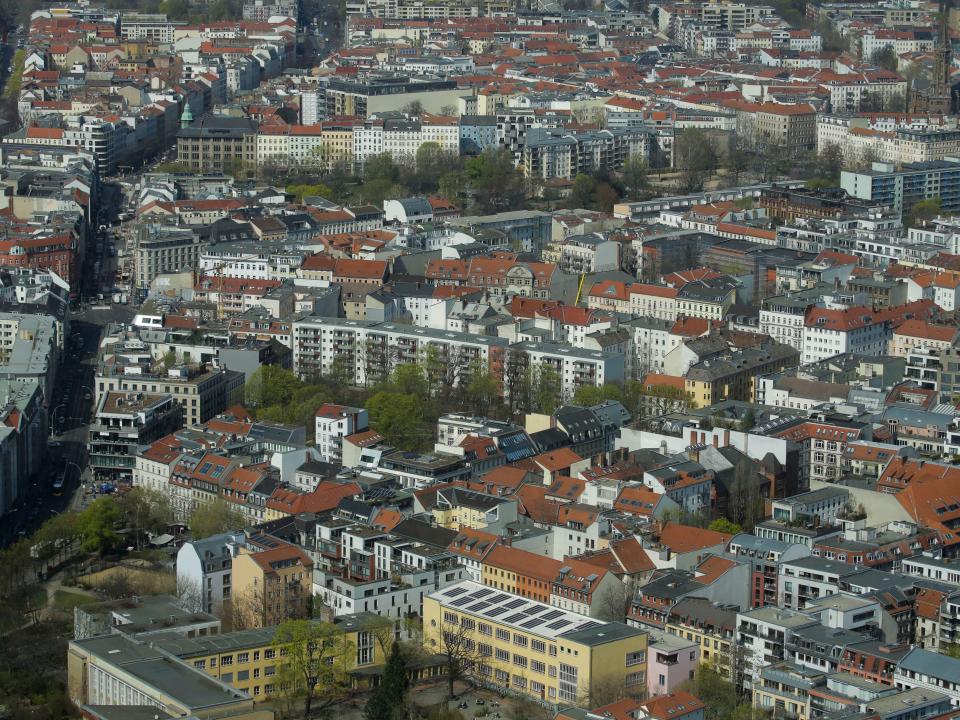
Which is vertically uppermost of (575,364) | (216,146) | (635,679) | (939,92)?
(939,92)

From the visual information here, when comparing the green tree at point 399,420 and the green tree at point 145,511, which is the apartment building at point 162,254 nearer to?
the green tree at point 399,420

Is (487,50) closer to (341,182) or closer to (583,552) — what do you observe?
(341,182)

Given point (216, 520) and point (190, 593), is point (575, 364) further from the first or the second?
point (190, 593)

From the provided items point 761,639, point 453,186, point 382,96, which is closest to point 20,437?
point 761,639

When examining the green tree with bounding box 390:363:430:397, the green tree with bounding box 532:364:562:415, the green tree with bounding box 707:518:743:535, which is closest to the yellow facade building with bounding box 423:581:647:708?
the green tree with bounding box 707:518:743:535

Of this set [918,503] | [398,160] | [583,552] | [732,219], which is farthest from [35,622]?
[398,160]

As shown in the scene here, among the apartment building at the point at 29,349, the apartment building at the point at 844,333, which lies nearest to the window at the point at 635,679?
the apartment building at the point at 844,333

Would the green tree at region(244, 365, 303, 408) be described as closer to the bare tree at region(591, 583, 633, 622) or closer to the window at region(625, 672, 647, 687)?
the bare tree at region(591, 583, 633, 622)
